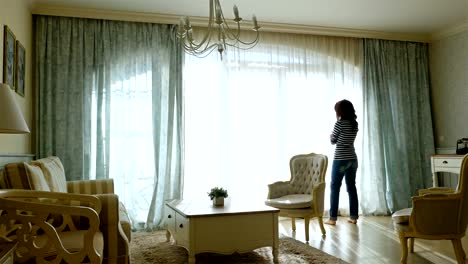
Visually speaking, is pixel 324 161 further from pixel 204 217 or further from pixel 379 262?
pixel 204 217

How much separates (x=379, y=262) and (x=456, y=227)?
62 centimetres

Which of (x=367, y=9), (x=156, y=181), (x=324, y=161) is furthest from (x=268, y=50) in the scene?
(x=156, y=181)

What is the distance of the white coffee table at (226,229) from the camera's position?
2801 millimetres

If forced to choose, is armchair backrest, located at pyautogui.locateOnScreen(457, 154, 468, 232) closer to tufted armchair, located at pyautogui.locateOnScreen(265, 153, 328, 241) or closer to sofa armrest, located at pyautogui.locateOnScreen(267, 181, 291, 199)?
tufted armchair, located at pyautogui.locateOnScreen(265, 153, 328, 241)

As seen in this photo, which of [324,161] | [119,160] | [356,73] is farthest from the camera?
[356,73]

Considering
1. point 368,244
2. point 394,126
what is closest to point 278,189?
point 368,244

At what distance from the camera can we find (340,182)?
4523 millimetres

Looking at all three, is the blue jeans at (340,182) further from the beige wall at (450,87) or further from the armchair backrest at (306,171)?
the beige wall at (450,87)

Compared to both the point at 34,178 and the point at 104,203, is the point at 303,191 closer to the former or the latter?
the point at 104,203

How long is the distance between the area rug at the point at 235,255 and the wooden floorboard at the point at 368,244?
0.18 meters

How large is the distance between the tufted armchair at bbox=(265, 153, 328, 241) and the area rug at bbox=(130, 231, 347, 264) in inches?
11.7

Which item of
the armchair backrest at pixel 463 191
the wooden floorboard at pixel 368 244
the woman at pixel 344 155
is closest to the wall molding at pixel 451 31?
the woman at pixel 344 155

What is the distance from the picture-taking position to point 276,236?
9.84 feet

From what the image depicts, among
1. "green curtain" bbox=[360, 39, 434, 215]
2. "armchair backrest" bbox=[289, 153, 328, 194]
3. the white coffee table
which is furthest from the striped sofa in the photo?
"green curtain" bbox=[360, 39, 434, 215]
